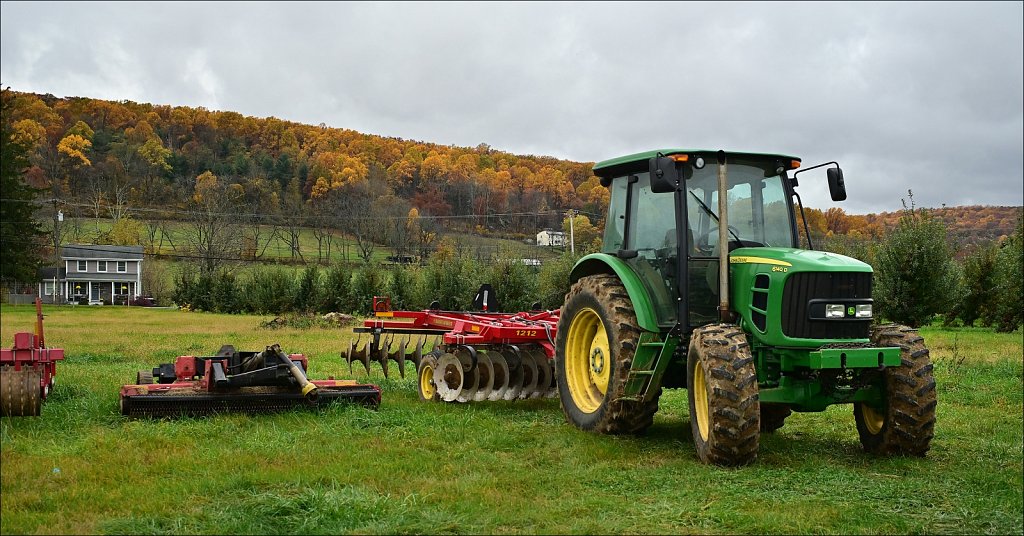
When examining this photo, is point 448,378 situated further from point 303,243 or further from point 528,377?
point 303,243

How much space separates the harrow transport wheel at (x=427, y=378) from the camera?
1005 centimetres

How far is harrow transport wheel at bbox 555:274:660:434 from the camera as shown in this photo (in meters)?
7.42

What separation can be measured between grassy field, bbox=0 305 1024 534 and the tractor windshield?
1909 millimetres

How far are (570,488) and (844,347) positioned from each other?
8.23 ft

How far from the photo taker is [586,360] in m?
8.53

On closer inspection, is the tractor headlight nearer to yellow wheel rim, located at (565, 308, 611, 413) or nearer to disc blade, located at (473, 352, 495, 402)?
yellow wheel rim, located at (565, 308, 611, 413)

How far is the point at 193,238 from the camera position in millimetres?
62438

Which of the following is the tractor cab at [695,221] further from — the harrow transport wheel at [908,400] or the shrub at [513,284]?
the shrub at [513,284]

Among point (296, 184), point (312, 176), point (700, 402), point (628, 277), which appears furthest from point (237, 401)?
point (296, 184)

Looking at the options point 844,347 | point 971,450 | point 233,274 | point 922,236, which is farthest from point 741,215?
point 233,274

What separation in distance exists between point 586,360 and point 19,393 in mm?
5227

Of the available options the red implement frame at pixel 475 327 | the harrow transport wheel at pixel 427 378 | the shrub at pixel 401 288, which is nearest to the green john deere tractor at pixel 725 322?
the red implement frame at pixel 475 327

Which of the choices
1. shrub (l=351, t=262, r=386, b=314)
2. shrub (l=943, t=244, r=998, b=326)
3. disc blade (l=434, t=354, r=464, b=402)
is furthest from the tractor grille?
shrub (l=351, t=262, r=386, b=314)

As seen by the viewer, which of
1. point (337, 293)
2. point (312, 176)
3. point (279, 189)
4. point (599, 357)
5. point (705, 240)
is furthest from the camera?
point (279, 189)
